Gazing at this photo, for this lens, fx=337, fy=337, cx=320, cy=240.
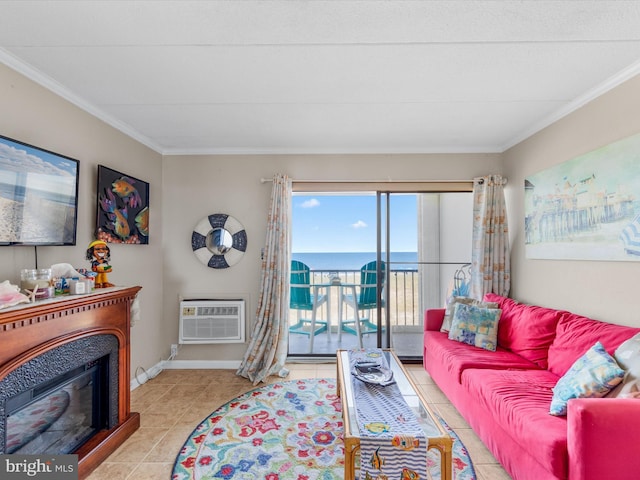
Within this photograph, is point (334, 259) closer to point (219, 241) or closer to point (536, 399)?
point (219, 241)

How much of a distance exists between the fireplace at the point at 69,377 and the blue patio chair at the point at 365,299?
2.54 m

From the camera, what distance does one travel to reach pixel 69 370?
2068 millimetres

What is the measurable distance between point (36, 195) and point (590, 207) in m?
3.77

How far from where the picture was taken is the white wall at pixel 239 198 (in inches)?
152

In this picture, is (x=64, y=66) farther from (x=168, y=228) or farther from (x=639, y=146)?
(x=639, y=146)

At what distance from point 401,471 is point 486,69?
7.73 feet

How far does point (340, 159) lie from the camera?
388cm

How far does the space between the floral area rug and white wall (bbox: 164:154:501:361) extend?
1.16 metres

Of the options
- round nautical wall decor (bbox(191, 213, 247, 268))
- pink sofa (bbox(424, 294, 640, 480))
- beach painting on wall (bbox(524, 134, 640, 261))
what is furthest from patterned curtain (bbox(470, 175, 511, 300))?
round nautical wall decor (bbox(191, 213, 247, 268))

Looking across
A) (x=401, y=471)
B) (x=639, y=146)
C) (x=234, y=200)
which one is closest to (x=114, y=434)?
(x=401, y=471)

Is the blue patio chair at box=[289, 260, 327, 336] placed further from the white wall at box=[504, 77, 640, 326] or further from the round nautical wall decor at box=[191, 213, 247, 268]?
the white wall at box=[504, 77, 640, 326]

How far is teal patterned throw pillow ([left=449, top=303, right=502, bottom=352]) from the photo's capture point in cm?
294

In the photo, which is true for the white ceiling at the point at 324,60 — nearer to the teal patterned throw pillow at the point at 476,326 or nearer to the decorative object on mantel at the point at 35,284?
the decorative object on mantel at the point at 35,284

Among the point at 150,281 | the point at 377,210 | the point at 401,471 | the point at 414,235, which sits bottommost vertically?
the point at 401,471
